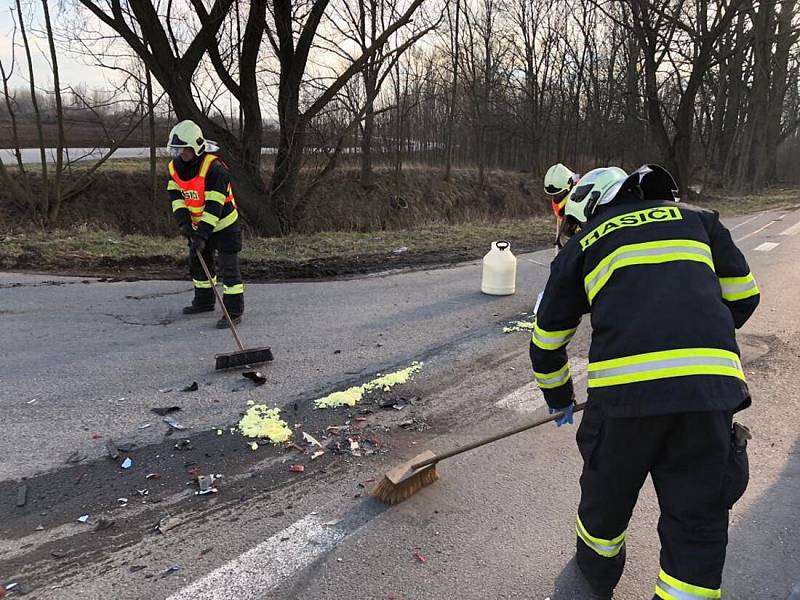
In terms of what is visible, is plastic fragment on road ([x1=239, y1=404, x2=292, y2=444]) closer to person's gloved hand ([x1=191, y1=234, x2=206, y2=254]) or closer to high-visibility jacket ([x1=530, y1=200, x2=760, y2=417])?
high-visibility jacket ([x1=530, y1=200, x2=760, y2=417])

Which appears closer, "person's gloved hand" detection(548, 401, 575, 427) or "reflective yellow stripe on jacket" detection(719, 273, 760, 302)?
"reflective yellow stripe on jacket" detection(719, 273, 760, 302)

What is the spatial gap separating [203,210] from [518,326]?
11.8 feet

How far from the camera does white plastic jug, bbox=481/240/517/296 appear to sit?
23.9ft

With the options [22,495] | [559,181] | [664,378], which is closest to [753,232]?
[559,181]

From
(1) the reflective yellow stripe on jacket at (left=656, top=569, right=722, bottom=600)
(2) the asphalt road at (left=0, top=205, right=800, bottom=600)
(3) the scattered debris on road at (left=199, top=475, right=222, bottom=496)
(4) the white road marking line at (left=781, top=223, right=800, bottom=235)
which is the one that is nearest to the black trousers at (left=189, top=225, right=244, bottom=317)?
(2) the asphalt road at (left=0, top=205, right=800, bottom=600)

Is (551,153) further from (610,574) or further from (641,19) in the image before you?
(610,574)

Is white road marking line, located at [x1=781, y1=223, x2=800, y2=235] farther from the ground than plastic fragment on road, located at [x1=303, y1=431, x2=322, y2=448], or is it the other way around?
white road marking line, located at [x1=781, y1=223, x2=800, y2=235]

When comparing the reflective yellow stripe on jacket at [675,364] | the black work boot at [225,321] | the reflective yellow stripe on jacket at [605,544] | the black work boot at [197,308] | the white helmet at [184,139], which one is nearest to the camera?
the reflective yellow stripe on jacket at [675,364]

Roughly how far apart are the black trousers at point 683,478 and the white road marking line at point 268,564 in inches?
53.2

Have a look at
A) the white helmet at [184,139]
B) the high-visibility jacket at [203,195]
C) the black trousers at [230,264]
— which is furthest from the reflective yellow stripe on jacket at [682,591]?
the white helmet at [184,139]

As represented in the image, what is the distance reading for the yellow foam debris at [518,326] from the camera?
5.99 meters

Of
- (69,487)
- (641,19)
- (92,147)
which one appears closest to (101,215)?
(92,147)

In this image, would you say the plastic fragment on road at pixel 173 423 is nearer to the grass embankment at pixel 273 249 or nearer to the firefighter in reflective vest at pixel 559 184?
the firefighter in reflective vest at pixel 559 184

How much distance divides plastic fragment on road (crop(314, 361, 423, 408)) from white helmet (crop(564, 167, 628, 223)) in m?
2.26
